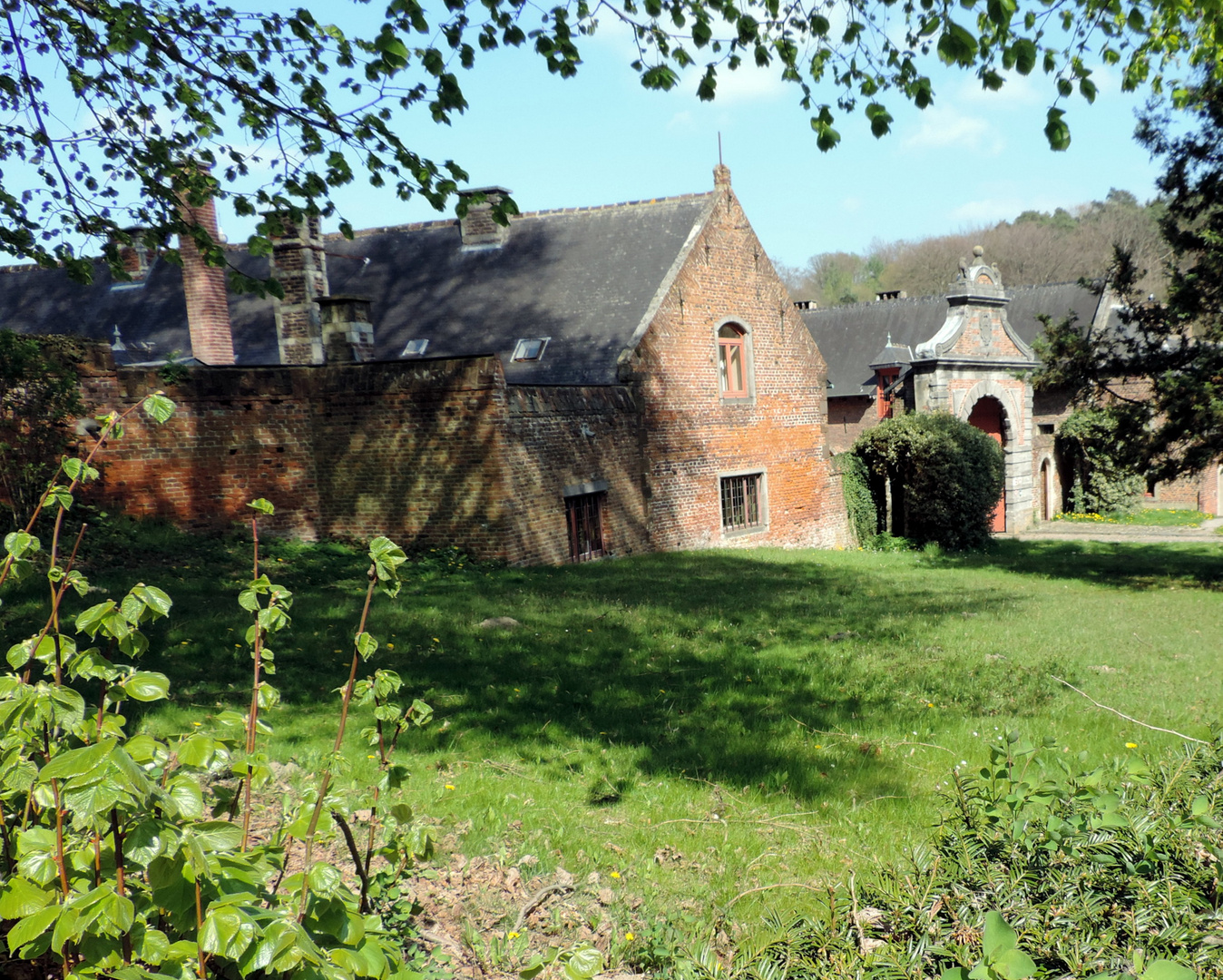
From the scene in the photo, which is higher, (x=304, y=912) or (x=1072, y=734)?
(x=304, y=912)

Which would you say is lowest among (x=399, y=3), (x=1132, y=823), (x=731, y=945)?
(x=731, y=945)

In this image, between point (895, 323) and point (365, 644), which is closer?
point (365, 644)

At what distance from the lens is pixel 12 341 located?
10500mm

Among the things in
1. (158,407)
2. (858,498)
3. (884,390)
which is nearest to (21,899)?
(158,407)

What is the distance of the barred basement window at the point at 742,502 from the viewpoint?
2053 centimetres

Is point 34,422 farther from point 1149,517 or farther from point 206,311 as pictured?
point 1149,517

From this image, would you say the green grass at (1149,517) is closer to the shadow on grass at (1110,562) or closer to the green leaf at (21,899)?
the shadow on grass at (1110,562)

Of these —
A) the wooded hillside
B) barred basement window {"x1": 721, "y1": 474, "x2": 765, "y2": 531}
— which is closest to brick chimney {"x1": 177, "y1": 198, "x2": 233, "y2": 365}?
barred basement window {"x1": 721, "y1": 474, "x2": 765, "y2": 531}

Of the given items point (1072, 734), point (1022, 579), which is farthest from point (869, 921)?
point (1022, 579)

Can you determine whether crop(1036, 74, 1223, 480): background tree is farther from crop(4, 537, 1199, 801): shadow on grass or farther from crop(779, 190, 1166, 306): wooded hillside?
crop(779, 190, 1166, 306): wooded hillside

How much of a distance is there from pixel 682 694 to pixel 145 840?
5.40m

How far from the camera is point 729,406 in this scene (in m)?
20.2

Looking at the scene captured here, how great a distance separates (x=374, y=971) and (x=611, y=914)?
→ 1880 mm

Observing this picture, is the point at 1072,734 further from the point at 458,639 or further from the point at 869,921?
the point at 458,639
